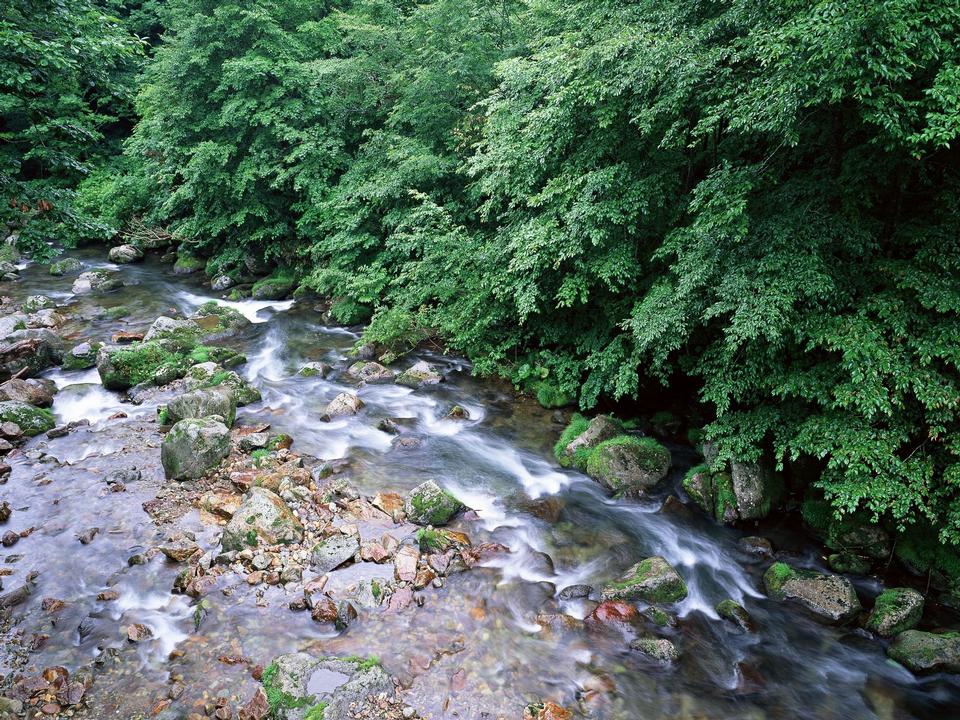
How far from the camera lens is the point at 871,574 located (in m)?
6.79

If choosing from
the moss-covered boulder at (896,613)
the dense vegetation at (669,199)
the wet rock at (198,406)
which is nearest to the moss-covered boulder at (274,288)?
the dense vegetation at (669,199)

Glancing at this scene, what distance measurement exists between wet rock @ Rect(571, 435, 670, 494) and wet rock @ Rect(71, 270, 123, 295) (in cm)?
1659

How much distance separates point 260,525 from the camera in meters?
6.84

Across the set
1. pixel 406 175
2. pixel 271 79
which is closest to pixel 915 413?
pixel 406 175

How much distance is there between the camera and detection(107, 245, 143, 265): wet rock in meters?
20.8

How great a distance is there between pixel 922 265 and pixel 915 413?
5.20 ft

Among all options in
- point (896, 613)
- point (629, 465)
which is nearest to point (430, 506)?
point (629, 465)

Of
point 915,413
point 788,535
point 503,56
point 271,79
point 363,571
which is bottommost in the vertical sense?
point 363,571

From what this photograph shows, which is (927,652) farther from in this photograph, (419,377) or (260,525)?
(419,377)

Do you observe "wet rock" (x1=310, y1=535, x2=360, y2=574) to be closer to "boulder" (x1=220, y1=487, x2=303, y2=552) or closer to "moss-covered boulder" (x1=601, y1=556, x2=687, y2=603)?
"boulder" (x1=220, y1=487, x2=303, y2=552)

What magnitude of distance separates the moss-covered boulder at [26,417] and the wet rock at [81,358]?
7.61 feet

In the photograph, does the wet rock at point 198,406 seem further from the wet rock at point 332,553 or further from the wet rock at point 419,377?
the wet rock at point 332,553

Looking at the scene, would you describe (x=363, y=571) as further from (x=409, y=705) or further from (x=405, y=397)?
(x=405, y=397)

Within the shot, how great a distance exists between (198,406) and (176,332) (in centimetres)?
483
